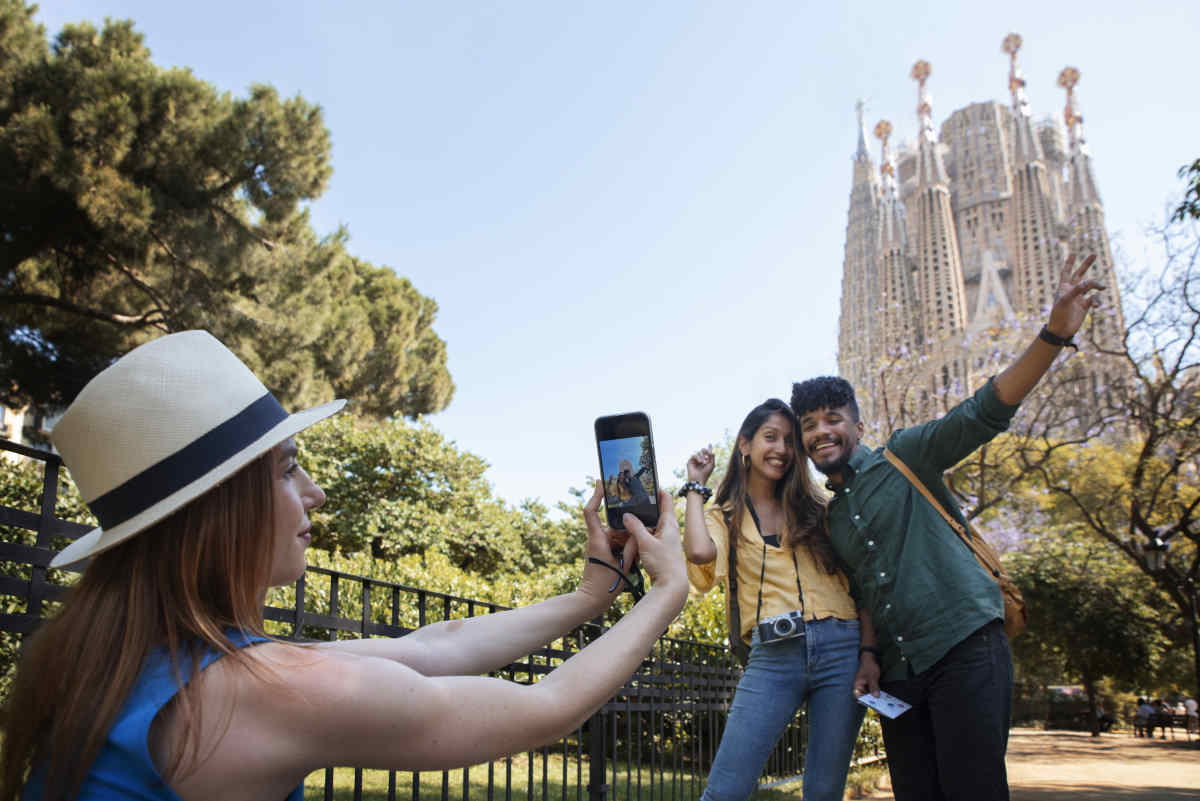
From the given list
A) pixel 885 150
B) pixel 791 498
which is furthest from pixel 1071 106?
pixel 791 498

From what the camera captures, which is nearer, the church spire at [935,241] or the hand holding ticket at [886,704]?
the hand holding ticket at [886,704]

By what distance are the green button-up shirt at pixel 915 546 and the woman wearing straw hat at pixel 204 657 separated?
1.67 meters

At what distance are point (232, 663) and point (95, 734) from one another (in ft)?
0.52

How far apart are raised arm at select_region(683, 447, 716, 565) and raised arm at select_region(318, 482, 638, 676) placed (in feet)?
4.31

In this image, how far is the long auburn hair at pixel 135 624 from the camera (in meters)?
1.00

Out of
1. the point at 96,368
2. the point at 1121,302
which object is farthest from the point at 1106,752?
the point at 96,368

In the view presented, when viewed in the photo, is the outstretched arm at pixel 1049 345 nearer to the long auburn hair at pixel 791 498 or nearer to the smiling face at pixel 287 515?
the long auburn hair at pixel 791 498

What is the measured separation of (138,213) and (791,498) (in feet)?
39.5

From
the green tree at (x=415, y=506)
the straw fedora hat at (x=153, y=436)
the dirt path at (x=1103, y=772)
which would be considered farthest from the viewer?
the green tree at (x=415, y=506)

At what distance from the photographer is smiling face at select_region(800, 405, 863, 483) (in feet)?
10.2

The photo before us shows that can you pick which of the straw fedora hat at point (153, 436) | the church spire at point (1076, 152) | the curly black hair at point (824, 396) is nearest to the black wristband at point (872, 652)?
the curly black hair at point (824, 396)

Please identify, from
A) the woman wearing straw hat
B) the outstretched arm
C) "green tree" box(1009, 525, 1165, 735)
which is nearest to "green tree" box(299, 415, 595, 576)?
"green tree" box(1009, 525, 1165, 735)

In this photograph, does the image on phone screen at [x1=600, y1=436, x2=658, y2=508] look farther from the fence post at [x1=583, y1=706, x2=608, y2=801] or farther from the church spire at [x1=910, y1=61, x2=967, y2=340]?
the church spire at [x1=910, y1=61, x2=967, y2=340]

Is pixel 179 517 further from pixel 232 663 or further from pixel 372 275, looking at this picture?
pixel 372 275
